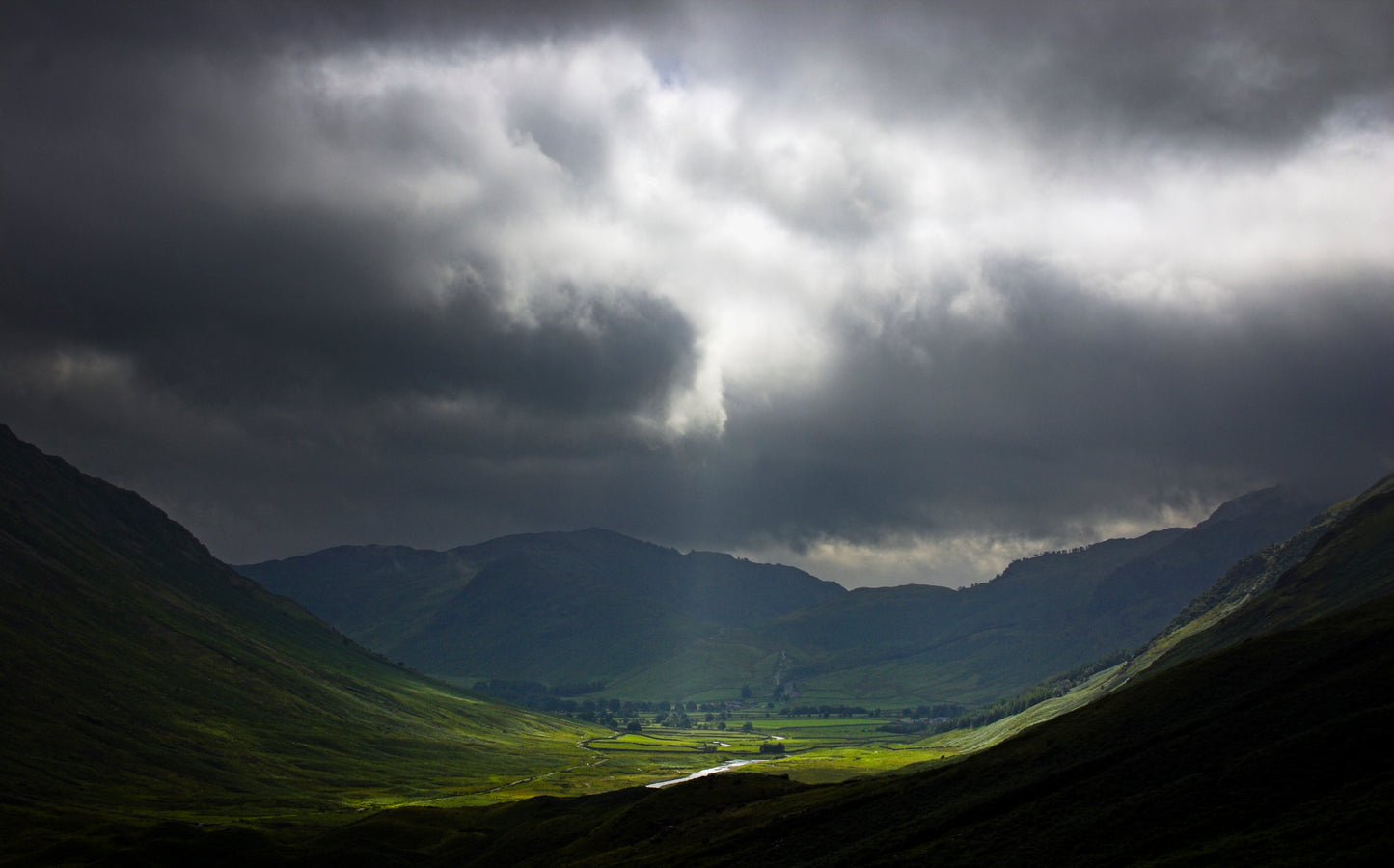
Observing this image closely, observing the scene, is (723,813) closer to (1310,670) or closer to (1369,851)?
(1310,670)

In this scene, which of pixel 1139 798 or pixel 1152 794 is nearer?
pixel 1152 794

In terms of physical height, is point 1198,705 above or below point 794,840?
above

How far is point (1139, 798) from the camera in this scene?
285 ft

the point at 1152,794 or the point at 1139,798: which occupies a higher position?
the point at 1152,794

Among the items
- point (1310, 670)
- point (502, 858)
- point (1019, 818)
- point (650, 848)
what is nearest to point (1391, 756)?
point (1310, 670)

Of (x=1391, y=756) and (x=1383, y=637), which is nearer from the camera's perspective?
(x=1391, y=756)

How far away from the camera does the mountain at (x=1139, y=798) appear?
7394 cm

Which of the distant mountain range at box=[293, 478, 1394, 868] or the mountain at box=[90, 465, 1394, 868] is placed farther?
the mountain at box=[90, 465, 1394, 868]

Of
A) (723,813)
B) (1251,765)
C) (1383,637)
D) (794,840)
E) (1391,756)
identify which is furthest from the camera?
(723,813)

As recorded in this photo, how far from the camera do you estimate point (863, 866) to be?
95.0 m

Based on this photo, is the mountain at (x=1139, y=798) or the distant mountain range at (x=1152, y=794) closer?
the distant mountain range at (x=1152, y=794)

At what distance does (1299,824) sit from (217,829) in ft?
575

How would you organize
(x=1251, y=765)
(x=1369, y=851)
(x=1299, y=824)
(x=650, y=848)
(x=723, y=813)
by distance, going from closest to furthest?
(x=1369, y=851), (x=1299, y=824), (x=1251, y=765), (x=650, y=848), (x=723, y=813)

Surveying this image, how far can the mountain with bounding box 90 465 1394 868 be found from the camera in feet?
243
